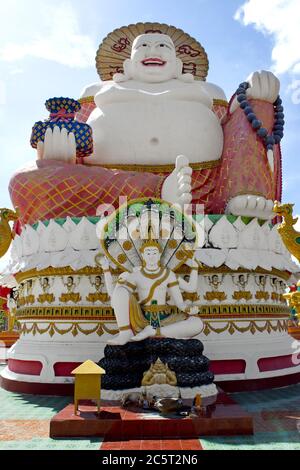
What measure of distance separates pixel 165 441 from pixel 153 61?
23.7ft

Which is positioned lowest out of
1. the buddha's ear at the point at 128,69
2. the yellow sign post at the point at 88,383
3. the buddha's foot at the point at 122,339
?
the yellow sign post at the point at 88,383

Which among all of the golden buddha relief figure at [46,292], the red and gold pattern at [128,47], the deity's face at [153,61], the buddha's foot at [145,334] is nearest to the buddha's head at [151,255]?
the buddha's foot at [145,334]

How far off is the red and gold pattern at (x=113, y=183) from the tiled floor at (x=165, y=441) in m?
2.82

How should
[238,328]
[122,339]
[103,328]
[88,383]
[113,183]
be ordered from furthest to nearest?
[113,183] < [238,328] < [103,328] < [122,339] < [88,383]

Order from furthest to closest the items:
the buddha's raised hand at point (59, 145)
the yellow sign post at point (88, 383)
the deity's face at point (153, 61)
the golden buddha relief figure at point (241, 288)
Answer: the deity's face at point (153, 61) < the buddha's raised hand at point (59, 145) < the golden buddha relief figure at point (241, 288) < the yellow sign post at point (88, 383)

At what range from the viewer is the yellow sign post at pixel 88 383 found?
4.31 m

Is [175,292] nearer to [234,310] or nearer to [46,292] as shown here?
[234,310]

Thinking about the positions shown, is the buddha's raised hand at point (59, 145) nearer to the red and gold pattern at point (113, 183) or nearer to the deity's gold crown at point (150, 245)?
the red and gold pattern at point (113, 183)

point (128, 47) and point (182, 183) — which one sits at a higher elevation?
point (128, 47)

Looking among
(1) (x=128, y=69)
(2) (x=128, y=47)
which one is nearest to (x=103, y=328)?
(1) (x=128, y=69)

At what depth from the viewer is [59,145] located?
723 cm

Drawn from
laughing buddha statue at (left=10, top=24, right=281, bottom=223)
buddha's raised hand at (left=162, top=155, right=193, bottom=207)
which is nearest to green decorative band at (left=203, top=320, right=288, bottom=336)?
laughing buddha statue at (left=10, top=24, right=281, bottom=223)

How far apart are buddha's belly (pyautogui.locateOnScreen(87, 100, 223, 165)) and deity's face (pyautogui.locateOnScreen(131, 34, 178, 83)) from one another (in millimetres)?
864
